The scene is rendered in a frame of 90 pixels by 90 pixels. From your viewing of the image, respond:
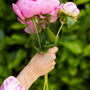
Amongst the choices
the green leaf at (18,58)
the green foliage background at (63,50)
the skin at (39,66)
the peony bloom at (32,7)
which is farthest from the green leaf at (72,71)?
the peony bloom at (32,7)

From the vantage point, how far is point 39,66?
0.87 m

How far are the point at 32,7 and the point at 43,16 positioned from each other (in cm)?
5

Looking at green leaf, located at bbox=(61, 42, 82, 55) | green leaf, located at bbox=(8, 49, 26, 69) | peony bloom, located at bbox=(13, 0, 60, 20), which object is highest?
peony bloom, located at bbox=(13, 0, 60, 20)

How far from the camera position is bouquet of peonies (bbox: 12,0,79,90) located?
76cm

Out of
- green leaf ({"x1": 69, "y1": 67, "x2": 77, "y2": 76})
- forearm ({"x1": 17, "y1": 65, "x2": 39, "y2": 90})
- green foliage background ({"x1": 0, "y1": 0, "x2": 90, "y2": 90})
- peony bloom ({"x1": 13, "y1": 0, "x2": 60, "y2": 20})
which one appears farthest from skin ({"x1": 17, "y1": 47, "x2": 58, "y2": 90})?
green leaf ({"x1": 69, "y1": 67, "x2": 77, "y2": 76})

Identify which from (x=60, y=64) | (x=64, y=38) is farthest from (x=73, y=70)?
(x=64, y=38)

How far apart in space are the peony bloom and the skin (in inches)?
5.4

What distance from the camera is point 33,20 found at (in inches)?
31.1

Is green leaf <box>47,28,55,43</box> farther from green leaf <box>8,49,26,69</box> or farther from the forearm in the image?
green leaf <box>8,49,26,69</box>

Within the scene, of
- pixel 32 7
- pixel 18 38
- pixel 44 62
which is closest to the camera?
pixel 32 7

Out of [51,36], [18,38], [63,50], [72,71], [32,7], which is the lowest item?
[72,71]

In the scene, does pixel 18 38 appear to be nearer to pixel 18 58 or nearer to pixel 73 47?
pixel 18 58

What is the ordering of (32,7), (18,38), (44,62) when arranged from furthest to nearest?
(18,38), (44,62), (32,7)

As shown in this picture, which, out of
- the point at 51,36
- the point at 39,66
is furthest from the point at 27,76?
the point at 51,36
